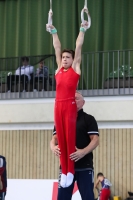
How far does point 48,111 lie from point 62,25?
3056 mm

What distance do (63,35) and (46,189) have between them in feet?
15.1

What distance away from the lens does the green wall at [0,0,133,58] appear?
15.9 m

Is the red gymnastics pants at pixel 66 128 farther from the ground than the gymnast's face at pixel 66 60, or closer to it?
closer to it

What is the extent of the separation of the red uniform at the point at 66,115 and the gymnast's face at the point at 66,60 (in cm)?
11

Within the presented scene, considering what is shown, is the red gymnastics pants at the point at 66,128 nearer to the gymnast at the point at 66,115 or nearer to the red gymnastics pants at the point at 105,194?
the gymnast at the point at 66,115

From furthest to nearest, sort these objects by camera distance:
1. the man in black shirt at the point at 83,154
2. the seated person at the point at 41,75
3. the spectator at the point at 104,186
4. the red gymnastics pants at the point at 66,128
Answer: the seated person at the point at 41,75 < the spectator at the point at 104,186 < the man in black shirt at the point at 83,154 < the red gymnastics pants at the point at 66,128

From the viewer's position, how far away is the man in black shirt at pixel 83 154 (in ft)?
22.1

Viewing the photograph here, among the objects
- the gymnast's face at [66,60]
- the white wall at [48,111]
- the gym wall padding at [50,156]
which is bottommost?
the gym wall padding at [50,156]

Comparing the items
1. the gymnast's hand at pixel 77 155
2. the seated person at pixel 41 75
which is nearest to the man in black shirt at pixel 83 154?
the gymnast's hand at pixel 77 155

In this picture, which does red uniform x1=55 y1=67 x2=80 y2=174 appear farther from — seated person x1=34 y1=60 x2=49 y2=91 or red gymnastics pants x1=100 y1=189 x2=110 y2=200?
seated person x1=34 y1=60 x2=49 y2=91

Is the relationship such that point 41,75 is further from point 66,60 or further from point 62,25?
point 66,60

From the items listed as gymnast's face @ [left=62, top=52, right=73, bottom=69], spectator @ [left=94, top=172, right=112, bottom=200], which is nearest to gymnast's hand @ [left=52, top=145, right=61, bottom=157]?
gymnast's face @ [left=62, top=52, right=73, bottom=69]

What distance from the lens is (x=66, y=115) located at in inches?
261

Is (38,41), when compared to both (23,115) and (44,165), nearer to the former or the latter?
(23,115)
